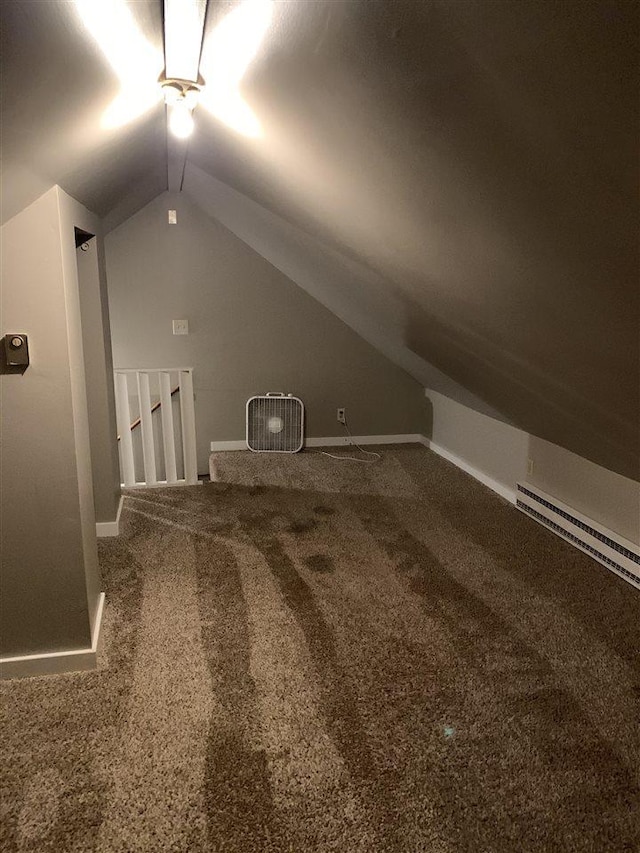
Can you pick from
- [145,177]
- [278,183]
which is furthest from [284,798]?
[145,177]

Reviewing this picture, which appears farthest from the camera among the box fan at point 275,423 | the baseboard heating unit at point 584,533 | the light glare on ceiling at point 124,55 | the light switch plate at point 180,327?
the box fan at point 275,423

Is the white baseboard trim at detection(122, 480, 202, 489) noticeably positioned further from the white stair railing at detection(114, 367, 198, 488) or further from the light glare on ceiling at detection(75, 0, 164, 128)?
the light glare on ceiling at detection(75, 0, 164, 128)

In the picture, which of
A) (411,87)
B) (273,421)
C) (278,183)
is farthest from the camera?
(273,421)

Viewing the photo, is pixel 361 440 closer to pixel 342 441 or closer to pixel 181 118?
pixel 342 441

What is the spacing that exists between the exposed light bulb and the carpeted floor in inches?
78.7

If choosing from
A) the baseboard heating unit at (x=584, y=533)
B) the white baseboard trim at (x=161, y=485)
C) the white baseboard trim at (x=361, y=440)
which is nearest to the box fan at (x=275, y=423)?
the white baseboard trim at (x=361, y=440)

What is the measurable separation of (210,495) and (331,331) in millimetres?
1902

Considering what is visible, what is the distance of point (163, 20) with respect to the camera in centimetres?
126

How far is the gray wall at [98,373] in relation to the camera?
125 inches

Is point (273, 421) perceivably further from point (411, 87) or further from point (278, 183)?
point (411, 87)

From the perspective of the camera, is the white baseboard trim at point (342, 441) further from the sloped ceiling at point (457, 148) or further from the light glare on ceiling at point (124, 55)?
the light glare on ceiling at point (124, 55)

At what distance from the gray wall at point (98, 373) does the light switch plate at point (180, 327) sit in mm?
1361

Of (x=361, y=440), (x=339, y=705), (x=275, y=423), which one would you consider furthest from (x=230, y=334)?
(x=339, y=705)

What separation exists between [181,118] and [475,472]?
3249 millimetres
